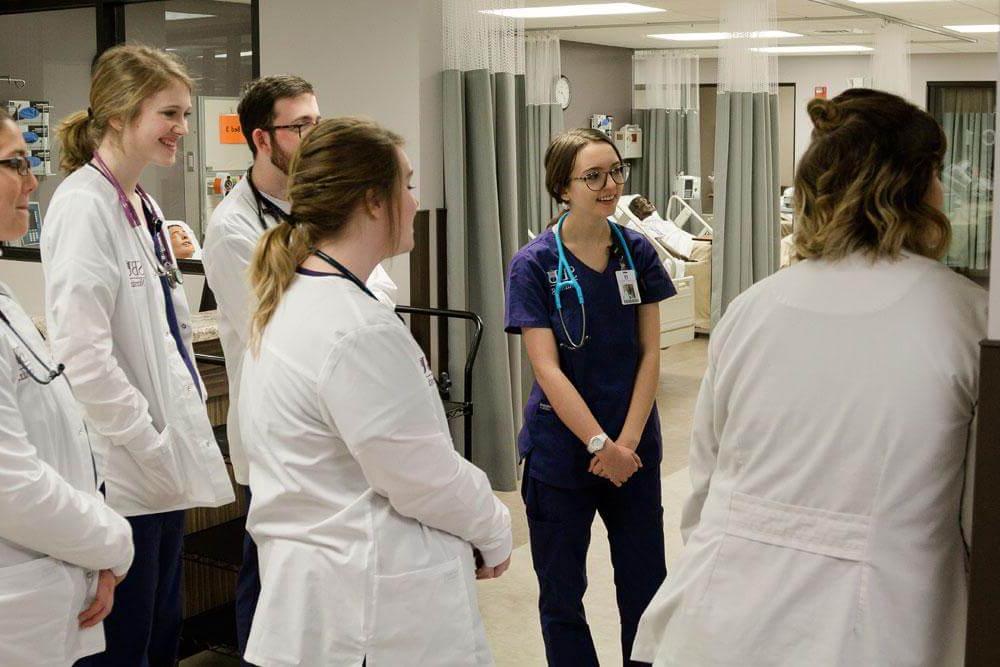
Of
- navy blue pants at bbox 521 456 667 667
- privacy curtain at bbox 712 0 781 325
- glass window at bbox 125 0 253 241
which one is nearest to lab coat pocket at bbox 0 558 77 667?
navy blue pants at bbox 521 456 667 667

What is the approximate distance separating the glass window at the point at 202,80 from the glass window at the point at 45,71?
1.51 ft

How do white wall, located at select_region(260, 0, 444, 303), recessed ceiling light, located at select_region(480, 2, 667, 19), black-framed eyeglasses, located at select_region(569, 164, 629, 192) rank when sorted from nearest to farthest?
black-framed eyeglasses, located at select_region(569, 164, 629, 192) < white wall, located at select_region(260, 0, 444, 303) < recessed ceiling light, located at select_region(480, 2, 667, 19)

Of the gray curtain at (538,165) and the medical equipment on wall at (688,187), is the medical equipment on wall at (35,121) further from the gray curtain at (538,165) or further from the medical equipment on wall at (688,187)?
the medical equipment on wall at (688,187)

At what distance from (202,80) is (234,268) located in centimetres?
364

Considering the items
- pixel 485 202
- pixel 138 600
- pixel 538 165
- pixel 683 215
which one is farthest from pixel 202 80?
pixel 683 215

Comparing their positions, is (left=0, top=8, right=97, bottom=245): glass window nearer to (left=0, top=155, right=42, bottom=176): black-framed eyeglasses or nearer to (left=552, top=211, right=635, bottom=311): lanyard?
(left=552, top=211, right=635, bottom=311): lanyard

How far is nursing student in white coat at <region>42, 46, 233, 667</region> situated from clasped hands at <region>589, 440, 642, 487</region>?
829 millimetres

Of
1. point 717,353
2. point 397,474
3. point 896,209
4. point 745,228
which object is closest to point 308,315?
point 397,474

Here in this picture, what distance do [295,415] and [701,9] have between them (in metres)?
6.37

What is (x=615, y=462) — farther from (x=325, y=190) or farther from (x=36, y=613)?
(x=36, y=613)

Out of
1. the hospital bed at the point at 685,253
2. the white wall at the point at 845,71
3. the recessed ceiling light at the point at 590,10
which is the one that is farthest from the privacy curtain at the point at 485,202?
the white wall at the point at 845,71

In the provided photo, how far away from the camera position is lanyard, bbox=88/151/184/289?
2400 millimetres

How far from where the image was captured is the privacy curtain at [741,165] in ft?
23.2

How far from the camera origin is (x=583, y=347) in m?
2.69
